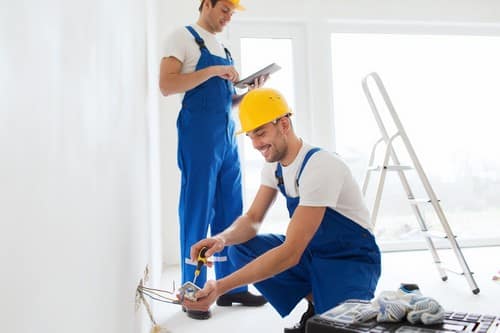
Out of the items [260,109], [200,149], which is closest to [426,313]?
[260,109]

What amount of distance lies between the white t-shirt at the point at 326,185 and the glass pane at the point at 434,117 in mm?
2247

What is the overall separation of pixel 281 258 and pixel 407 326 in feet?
1.75

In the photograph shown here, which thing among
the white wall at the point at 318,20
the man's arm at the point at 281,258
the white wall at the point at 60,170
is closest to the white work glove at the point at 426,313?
the man's arm at the point at 281,258

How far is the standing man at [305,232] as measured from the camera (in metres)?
1.47

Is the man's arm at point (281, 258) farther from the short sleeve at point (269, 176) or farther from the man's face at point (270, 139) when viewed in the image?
the short sleeve at point (269, 176)

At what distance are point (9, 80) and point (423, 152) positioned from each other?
398 cm

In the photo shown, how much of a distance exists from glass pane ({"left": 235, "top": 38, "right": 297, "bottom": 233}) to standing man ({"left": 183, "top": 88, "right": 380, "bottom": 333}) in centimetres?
192

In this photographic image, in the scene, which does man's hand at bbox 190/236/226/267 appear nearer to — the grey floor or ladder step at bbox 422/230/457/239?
the grey floor

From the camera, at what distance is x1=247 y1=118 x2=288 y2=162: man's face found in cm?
160

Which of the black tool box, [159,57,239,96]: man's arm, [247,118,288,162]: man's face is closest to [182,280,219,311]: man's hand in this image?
the black tool box

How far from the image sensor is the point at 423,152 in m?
3.98

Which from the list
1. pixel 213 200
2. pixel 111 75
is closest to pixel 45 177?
pixel 111 75

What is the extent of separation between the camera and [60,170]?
1.90 ft

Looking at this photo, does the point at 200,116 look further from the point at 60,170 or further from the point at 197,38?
the point at 60,170
